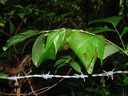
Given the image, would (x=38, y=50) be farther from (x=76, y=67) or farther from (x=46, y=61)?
(x=46, y=61)

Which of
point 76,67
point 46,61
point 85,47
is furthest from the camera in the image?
point 46,61

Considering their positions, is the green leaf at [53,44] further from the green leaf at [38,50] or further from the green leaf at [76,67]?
the green leaf at [76,67]

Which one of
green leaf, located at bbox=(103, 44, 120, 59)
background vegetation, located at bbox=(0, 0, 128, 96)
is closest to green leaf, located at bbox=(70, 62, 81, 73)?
background vegetation, located at bbox=(0, 0, 128, 96)

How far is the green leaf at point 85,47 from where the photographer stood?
422 mm

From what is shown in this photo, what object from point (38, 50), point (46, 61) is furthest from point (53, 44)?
point (46, 61)

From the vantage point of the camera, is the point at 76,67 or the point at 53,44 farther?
the point at 76,67

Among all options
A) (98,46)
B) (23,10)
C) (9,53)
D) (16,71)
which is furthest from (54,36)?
(23,10)

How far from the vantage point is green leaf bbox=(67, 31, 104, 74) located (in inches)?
16.6

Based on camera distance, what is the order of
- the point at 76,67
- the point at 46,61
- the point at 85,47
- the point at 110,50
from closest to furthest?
the point at 85,47, the point at 110,50, the point at 76,67, the point at 46,61

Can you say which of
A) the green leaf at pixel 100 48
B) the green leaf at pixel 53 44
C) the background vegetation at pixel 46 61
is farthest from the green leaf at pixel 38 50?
the background vegetation at pixel 46 61

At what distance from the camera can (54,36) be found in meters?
0.48

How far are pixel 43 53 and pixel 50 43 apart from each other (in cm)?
5

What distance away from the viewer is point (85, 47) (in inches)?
17.1

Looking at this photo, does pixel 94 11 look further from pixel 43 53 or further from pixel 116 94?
pixel 43 53
